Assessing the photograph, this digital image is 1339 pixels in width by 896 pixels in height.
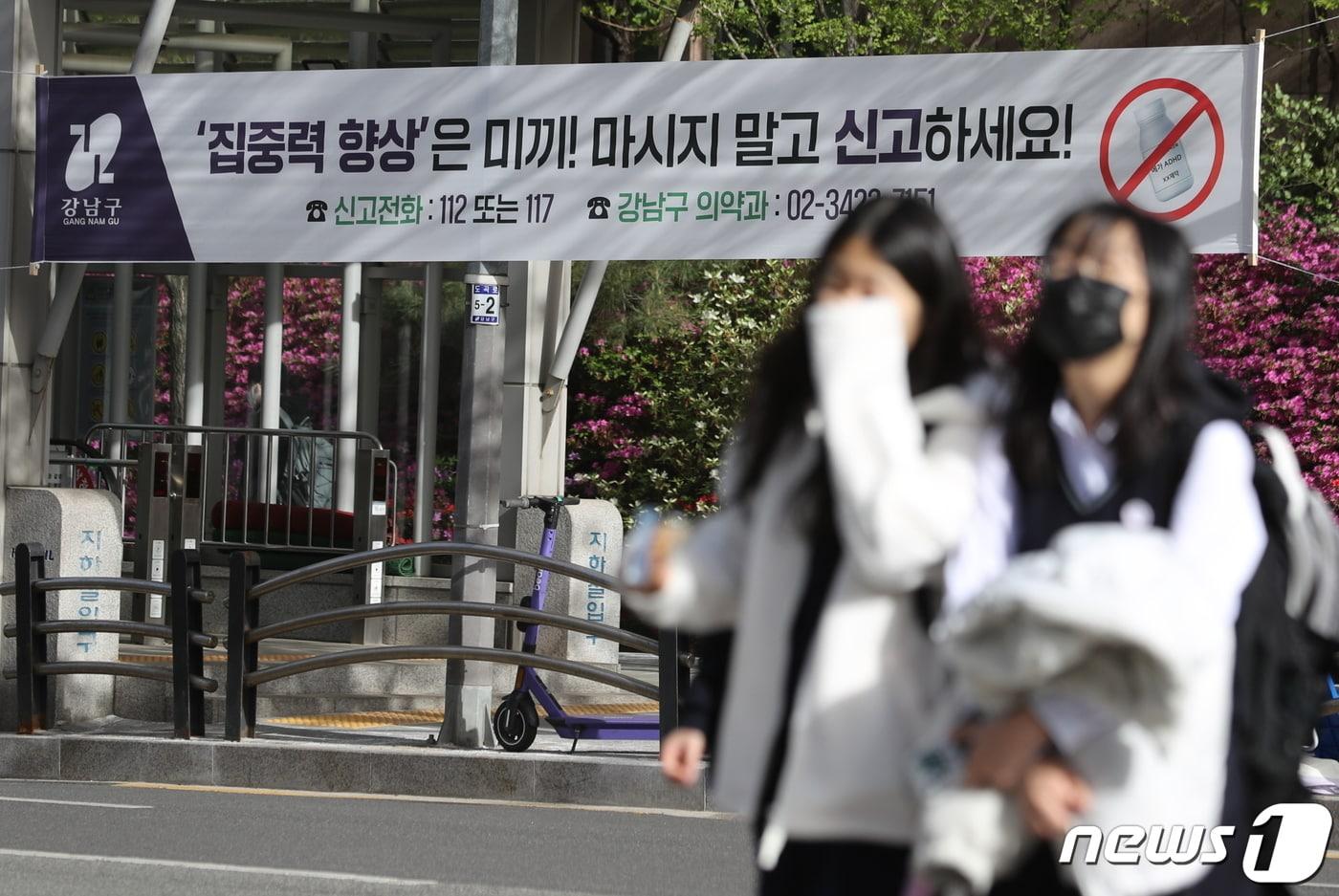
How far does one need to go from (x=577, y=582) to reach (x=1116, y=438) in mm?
10373

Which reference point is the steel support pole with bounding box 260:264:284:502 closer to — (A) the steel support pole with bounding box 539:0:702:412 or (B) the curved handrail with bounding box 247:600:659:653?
(A) the steel support pole with bounding box 539:0:702:412

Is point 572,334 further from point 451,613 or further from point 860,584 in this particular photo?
point 860,584

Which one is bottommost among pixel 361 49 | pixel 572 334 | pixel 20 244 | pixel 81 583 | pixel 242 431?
pixel 81 583

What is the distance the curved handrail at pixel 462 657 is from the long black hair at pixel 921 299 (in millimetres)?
6201

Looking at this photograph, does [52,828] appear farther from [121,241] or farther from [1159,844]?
[1159,844]

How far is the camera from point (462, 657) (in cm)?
929

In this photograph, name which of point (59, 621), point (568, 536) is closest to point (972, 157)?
point (568, 536)

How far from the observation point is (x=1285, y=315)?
1850 cm

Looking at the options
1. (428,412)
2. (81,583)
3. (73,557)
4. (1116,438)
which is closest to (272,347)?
(428,412)

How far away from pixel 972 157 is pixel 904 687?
754 cm

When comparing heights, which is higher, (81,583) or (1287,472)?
(1287,472)

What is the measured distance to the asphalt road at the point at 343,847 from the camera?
21.6ft

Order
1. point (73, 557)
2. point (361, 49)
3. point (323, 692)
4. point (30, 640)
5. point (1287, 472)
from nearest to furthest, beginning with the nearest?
point (1287, 472)
point (30, 640)
point (73, 557)
point (323, 692)
point (361, 49)

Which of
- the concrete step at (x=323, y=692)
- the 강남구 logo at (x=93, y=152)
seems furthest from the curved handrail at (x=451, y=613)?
the 강남구 logo at (x=93, y=152)
